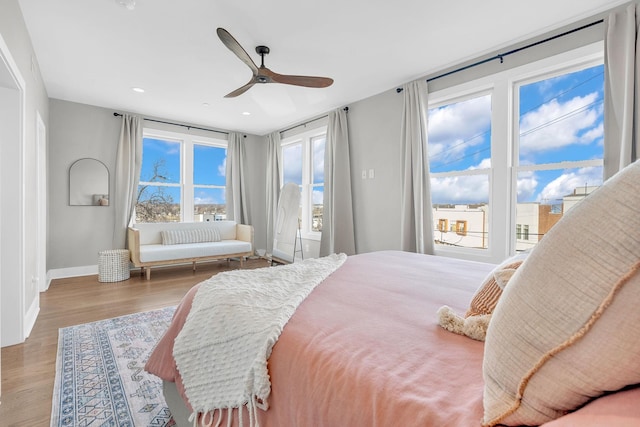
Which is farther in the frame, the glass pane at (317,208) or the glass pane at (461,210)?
the glass pane at (317,208)

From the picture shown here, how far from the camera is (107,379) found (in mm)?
1853

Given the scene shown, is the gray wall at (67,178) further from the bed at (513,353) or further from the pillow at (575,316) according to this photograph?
the pillow at (575,316)

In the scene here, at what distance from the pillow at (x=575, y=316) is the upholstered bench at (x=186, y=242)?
472 cm

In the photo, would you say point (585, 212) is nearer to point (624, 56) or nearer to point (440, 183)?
point (624, 56)

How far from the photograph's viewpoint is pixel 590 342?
441mm

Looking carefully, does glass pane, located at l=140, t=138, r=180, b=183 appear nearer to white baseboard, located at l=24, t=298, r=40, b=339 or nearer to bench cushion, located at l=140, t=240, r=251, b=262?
bench cushion, located at l=140, t=240, r=251, b=262

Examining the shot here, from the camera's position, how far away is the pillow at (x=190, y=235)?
16.4ft

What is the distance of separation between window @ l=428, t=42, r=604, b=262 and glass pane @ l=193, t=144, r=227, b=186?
409 centimetres

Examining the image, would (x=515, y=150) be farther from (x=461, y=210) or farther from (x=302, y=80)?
(x=302, y=80)

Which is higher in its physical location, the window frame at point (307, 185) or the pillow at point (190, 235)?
the window frame at point (307, 185)

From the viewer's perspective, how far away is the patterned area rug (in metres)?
1.54

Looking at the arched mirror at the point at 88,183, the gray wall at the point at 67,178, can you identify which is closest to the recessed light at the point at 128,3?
the gray wall at the point at 67,178

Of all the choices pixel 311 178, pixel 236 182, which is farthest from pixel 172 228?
pixel 311 178

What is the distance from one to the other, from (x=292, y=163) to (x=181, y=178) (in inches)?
81.7
